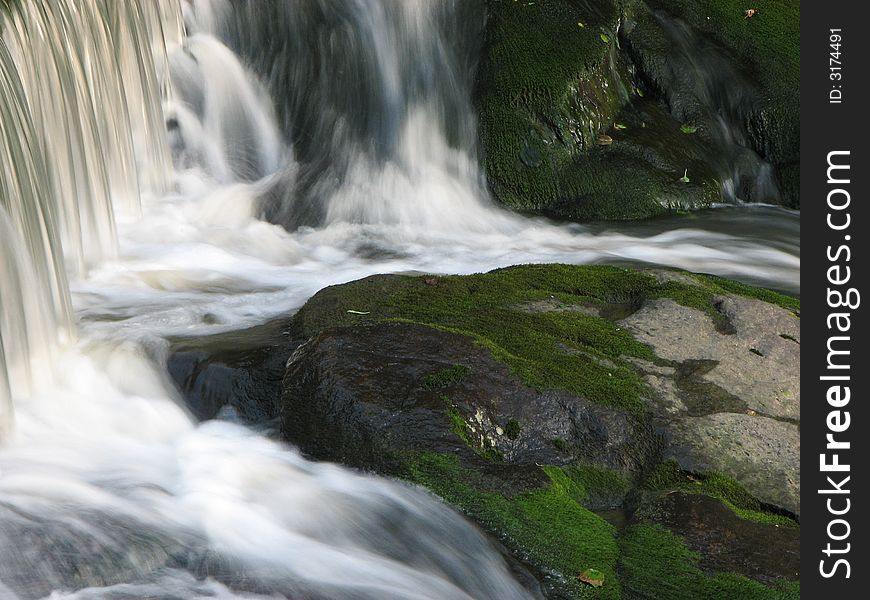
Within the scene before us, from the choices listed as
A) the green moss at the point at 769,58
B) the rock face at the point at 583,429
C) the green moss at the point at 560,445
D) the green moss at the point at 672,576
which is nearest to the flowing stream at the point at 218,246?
the rock face at the point at 583,429

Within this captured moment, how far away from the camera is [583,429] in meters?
4.40

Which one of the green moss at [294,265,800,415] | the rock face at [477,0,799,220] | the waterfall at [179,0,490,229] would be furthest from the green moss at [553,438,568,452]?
the rock face at [477,0,799,220]

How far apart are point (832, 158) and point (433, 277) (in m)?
2.11

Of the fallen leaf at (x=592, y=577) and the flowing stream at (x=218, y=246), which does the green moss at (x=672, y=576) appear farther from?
the flowing stream at (x=218, y=246)

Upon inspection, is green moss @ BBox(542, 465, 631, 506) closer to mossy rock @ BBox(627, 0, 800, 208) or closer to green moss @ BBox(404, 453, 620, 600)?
green moss @ BBox(404, 453, 620, 600)

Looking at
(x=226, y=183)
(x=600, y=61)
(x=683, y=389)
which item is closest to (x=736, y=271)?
(x=600, y=61)

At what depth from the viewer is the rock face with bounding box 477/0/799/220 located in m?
9.18

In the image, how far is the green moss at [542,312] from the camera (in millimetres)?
4648

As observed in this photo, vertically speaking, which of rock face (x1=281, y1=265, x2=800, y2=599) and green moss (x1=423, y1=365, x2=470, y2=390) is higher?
green moss (x1=423, y1=365, x2=470, y2=390)

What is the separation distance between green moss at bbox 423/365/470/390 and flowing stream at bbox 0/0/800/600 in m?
0.48

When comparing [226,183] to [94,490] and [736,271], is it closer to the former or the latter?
[736,271]

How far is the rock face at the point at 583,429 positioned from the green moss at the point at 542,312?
0.05 feet

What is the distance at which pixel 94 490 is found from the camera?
167 inches

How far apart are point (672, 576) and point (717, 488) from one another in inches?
21.7
